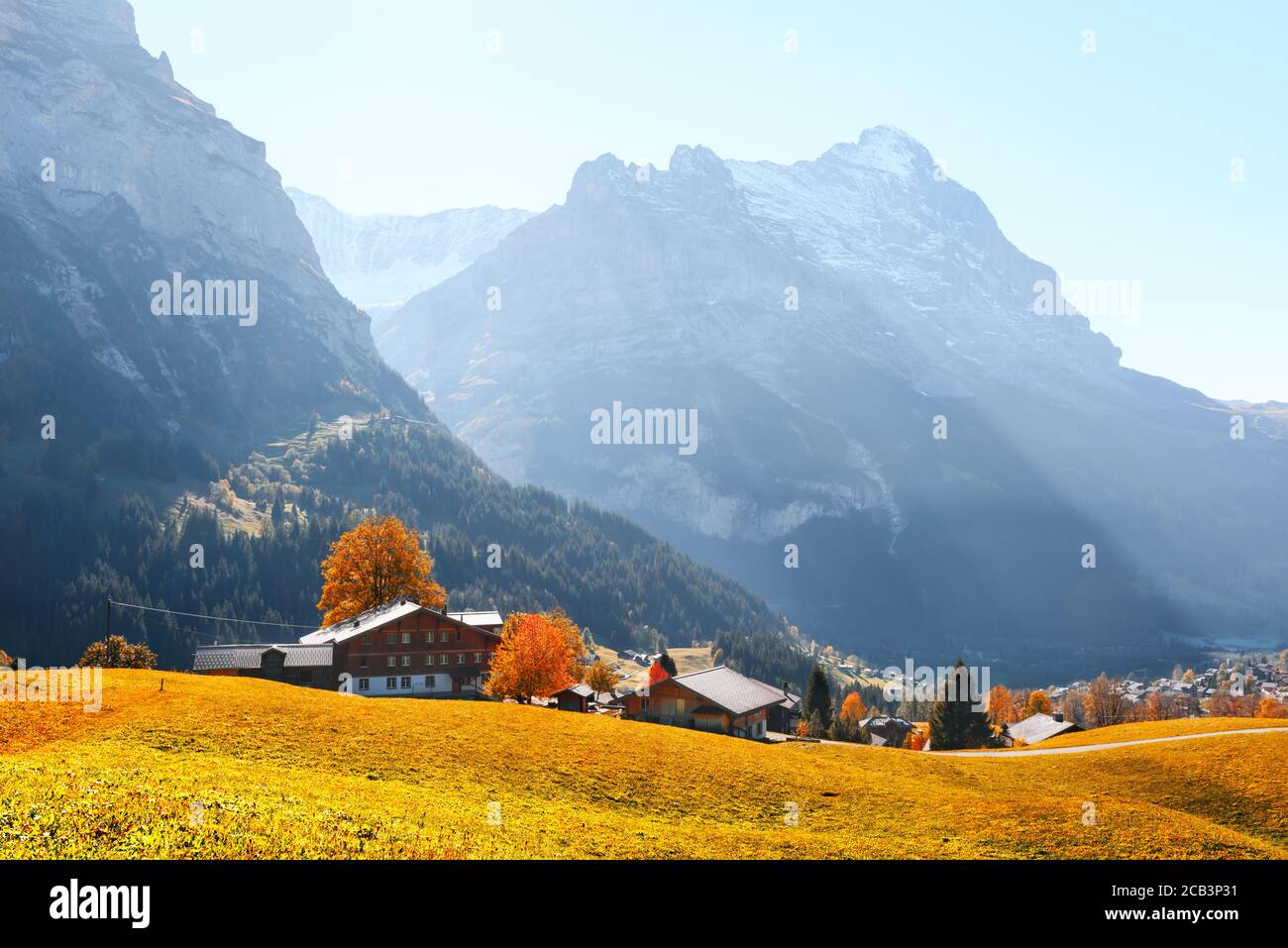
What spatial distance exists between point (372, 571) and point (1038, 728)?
300 feet

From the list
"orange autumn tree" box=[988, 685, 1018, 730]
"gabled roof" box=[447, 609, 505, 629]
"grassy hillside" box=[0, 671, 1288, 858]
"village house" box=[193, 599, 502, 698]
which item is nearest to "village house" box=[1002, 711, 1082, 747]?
"grassy hillside" box=[0, 671, 1288, 858]

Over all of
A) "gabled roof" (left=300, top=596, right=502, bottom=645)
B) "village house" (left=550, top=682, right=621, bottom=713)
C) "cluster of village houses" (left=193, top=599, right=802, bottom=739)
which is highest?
"gabled roof" (left=300, top=596, right=502, bottom=645)

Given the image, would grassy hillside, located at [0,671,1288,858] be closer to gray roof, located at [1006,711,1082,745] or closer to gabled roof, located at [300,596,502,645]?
gabled roof, located at [300,596,502,645]

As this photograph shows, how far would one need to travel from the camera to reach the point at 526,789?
41125 millimetres

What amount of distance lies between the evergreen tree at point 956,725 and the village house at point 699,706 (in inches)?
1584

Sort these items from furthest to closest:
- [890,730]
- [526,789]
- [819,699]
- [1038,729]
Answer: [890,730] < [819,699] < [1038,729] < [526,789]

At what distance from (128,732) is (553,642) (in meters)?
52.3

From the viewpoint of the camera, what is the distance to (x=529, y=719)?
57844 mm

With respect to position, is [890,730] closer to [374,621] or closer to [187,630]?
[374,621]

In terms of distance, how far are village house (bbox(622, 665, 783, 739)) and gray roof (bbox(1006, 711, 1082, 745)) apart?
3924 cm

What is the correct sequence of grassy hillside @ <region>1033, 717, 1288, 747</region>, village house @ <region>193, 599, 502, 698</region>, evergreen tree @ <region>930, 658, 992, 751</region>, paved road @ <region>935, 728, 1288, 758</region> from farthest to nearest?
evergreen tree @ <region>930, 658, 992, 751</region>, village house @ <region>193, 599, 502, 698</region>, grassy hillside @ <region>1033, 717, 1288, 747</region>, paved road @ <region>935, 728, 1288, 758</region>

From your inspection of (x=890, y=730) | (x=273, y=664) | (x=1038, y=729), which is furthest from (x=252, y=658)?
(x=890, y=730)

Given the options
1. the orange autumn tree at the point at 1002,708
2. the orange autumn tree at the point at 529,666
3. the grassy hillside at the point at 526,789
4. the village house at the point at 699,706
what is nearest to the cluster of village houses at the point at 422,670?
the village house at the point at 699,706

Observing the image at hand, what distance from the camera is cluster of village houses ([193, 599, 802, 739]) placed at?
285ft
